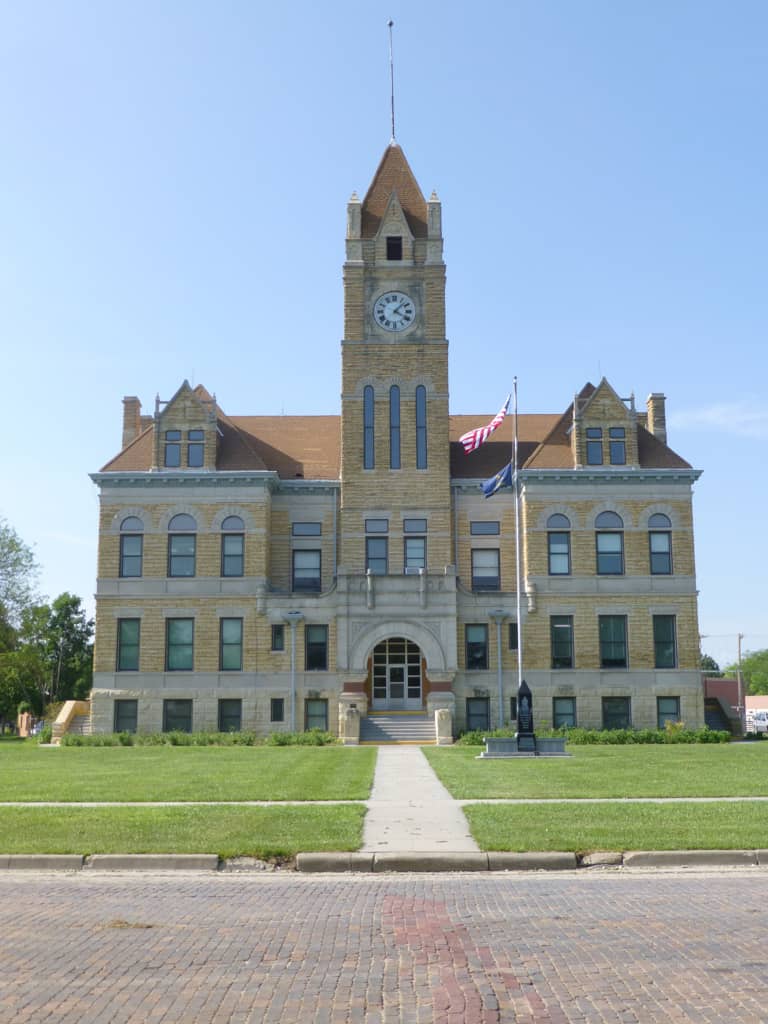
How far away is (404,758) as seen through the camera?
32.3 metres

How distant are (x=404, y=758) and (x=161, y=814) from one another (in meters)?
16.3

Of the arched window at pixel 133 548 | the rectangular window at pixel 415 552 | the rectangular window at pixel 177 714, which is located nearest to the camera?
the rectangular window at pixel 177 714

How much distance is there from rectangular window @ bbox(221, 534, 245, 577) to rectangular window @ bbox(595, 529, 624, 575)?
15583 mm

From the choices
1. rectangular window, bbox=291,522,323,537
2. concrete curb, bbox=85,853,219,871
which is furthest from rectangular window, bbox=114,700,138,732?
concrete curb, bbox=85,853,219,871

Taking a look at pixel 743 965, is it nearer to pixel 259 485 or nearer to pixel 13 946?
pixel 13 946

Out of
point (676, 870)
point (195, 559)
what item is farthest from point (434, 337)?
point (676, 870)

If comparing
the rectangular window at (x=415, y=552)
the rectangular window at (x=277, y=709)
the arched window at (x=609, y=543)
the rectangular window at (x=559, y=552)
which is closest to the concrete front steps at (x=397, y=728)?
the rectangular window at (x=277, y=709)

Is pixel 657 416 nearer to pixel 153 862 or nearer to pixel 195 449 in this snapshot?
pixel 195 449

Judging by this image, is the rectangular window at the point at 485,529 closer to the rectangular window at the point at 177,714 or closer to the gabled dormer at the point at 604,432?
the gabled dormer at the point at 604,432

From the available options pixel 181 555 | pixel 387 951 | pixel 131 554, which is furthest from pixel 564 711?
→ pixel 387 951

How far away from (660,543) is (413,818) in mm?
33499

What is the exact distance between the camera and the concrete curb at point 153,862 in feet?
43.1

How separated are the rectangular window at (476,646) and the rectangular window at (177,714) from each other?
40.2 ft

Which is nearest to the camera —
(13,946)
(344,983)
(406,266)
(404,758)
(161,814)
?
(344,983)
